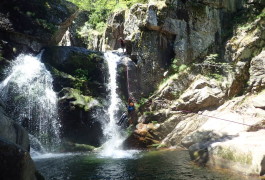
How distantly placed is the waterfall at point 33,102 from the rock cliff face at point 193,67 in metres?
4.57

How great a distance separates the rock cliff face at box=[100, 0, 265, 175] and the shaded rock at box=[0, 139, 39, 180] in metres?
9.56

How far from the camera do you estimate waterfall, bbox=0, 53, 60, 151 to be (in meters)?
14.2

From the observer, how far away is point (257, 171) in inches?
271

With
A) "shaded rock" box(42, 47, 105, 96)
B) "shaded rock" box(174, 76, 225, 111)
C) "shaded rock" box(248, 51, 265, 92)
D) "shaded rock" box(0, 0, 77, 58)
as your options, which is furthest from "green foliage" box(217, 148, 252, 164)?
"shaded rock" box(0, 0, 77, 58)

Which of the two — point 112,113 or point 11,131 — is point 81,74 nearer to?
point 112,113

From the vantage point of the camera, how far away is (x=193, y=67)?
17.9 m

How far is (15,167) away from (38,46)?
15137mm

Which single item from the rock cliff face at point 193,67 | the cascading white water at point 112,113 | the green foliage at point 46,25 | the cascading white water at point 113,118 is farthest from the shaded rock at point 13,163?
the green foliage at point 46,25

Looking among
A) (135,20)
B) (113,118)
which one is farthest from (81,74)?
(135,20)

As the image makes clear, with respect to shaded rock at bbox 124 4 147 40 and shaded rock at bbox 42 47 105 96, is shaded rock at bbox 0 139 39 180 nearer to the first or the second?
shaded rock at bbox 42 47 105 96

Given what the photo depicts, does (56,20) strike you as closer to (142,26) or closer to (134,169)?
(142,26)

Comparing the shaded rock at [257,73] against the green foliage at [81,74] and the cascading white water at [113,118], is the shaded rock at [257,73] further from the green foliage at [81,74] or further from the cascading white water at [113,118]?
the green foliage at [81,74]

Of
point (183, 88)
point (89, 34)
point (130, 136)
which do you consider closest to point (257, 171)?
point (130, 136)

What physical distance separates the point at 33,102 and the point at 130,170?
8750 mm
